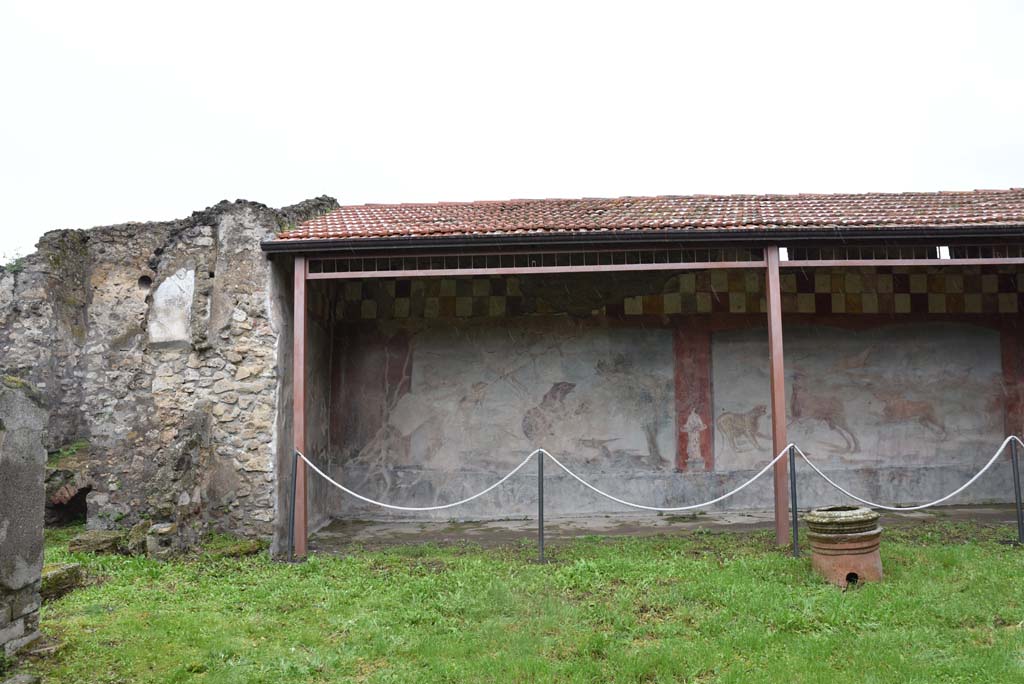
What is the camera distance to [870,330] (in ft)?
35.6

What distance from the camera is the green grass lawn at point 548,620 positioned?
4.82 m

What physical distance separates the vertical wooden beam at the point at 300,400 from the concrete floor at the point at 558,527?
0.39 meters

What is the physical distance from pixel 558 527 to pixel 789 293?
464 centimetres

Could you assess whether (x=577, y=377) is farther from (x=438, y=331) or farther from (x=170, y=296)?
(x=170, y=296)

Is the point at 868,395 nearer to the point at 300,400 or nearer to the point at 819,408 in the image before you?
the point at 819,408

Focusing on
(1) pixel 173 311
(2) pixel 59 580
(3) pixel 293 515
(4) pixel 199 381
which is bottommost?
(2) pixel 59 580

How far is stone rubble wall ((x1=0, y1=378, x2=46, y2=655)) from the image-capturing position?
4824 mm

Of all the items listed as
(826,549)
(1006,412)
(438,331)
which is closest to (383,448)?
(438,331)

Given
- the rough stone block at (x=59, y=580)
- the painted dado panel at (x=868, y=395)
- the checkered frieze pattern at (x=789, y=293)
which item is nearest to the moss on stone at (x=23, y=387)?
the rough stone block at (x=59, y=580)

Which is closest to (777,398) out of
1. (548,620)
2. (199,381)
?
(548,620)

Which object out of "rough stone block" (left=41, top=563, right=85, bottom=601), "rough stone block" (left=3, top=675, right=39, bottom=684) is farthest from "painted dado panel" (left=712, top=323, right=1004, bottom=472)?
"rough stone block" (left=3, top=675, right=39, bottom=684)

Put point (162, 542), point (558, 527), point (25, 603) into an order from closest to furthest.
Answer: point (25, 603)
point (162, 542)
point (558, 527)

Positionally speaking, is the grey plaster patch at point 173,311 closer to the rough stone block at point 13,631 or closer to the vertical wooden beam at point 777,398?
the rough stone block at point 13,631

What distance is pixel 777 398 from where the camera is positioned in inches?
324
